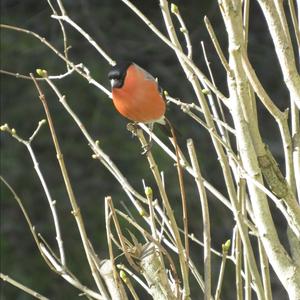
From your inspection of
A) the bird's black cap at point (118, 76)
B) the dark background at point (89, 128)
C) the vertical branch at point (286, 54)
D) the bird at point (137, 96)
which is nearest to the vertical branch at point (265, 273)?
the vertical branch at point (286, 54)

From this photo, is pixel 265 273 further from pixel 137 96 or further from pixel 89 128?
pixel 89 128

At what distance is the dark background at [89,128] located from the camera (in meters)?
4.70

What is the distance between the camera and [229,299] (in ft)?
14.7

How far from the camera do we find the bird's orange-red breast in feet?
7.79

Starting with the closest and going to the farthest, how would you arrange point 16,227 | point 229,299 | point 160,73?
point 229,299 < point 16,227 < point 160,73

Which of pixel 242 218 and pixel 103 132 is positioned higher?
pixel 103 132

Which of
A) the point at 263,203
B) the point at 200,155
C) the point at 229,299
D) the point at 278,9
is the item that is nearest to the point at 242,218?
the point at 263,203

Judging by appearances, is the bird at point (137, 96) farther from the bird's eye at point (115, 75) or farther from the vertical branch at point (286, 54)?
the vertical branch at point (286, 54)

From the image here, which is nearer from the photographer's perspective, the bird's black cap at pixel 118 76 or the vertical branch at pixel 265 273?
the vertical branch at pixel 265 273

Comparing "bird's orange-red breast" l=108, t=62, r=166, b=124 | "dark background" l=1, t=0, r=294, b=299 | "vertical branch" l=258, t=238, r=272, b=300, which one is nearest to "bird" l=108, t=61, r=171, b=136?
"bird's orange-red breast" l=108, t=62, r=166, b=124

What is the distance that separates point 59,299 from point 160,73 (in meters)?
1.48

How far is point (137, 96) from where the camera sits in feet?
8.05

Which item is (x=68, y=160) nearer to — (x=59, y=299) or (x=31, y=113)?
(x=31, y=113)

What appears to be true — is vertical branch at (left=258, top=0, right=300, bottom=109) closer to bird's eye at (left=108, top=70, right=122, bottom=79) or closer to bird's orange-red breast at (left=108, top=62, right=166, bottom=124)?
bird's orange-red breast at (left=108, top=62, right=166, bottom=124)
